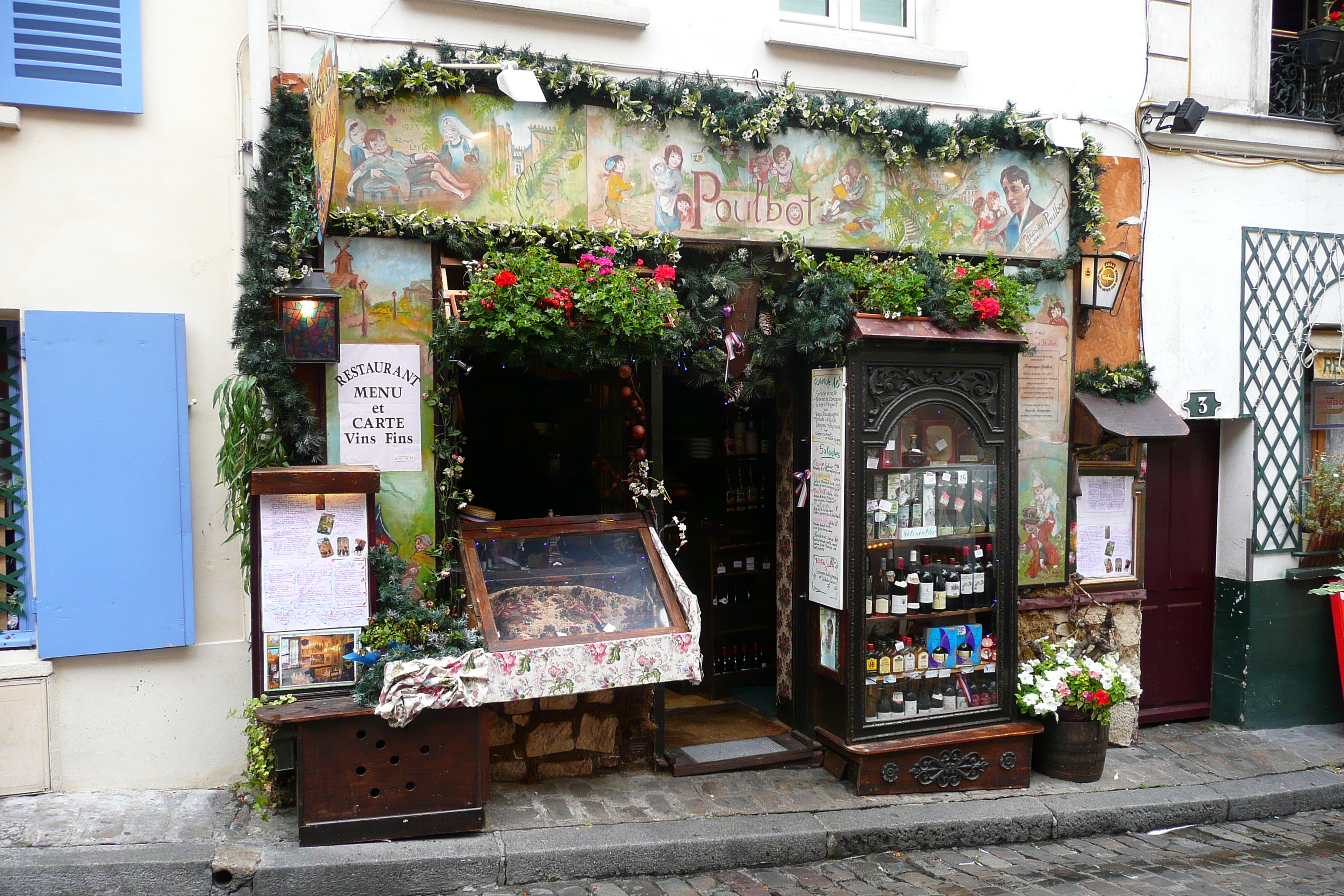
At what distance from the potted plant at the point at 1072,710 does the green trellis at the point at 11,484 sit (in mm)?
6113

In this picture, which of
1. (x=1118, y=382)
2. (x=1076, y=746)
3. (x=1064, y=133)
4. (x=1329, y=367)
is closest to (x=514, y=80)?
(x=1064, y=133)

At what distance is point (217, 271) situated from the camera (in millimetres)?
5559

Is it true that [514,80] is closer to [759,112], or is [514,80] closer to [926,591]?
[759,112]

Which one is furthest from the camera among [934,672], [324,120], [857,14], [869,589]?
[857,14]

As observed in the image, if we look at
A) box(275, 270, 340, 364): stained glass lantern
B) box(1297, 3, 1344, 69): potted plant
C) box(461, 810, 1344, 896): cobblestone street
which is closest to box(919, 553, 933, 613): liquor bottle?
box(461, 810, 1344, 896): cobblestone street

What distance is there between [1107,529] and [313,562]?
5.64 meters

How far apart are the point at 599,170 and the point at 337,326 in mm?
1876

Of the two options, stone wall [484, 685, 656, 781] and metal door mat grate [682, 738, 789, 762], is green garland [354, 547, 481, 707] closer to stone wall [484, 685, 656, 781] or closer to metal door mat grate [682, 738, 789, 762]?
stone wall [484, 685, 656, 781]

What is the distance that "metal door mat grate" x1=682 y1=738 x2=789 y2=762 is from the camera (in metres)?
6.46

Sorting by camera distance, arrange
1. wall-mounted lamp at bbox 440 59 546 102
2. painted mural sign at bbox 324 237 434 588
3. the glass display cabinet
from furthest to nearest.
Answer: the glass display cabinet → painted mural sign at bbox 324 237 434 588 → wall-mounted lamp at bbox 440 59 546 102

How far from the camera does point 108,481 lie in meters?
5.35

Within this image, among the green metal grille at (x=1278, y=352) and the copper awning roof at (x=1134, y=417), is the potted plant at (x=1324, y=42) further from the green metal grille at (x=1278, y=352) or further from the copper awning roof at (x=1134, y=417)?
the copper awning roof at (x=1134, y=417)

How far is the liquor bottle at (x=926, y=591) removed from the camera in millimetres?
6410

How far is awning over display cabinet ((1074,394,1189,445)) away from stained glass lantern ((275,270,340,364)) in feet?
16.8
